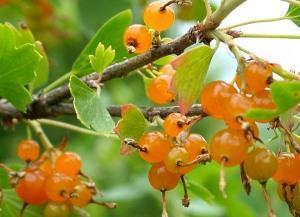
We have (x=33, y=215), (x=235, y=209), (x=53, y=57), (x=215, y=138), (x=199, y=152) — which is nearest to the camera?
(x=215, y=138)

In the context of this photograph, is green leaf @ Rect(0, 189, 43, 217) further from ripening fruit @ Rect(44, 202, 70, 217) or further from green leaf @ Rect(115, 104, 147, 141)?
green leaf @ Rect(115, 104, 147, 141)

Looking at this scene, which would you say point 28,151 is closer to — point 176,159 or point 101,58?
point 101,58

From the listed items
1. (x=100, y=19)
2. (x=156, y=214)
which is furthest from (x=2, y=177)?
(x=156, y=214)

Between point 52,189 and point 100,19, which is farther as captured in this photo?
point 100,19

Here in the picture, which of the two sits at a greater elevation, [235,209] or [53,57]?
[53,57]

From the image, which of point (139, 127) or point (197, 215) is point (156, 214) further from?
point (139, 127)

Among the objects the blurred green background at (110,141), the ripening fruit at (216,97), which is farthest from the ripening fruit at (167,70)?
the blurred green background at (110,141)

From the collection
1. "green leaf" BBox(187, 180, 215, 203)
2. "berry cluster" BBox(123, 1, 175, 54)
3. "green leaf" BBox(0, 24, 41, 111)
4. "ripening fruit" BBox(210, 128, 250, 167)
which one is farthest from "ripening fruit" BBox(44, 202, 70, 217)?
"ripening fruit" BBox(210, 128, 250, 167)

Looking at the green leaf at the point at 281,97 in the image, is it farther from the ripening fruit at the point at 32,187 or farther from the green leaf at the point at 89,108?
the ripening fruit at the point at 32,187

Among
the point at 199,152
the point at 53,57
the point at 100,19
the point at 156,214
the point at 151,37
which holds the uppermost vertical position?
the point at 151,37
